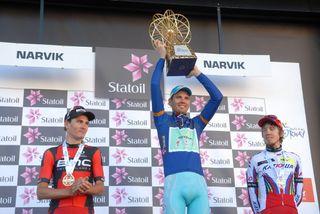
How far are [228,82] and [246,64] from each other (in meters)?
0.25

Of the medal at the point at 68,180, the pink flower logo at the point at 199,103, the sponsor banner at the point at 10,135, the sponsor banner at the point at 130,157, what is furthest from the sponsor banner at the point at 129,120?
the medal at the point at 68,180

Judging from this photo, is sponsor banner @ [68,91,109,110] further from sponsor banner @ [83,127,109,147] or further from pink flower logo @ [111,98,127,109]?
sponsor banner @ [83,127,109,147]

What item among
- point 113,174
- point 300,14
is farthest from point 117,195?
point 300,14

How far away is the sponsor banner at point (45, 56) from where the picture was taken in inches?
166

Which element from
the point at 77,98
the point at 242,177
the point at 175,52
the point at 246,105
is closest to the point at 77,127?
the point at 175,52

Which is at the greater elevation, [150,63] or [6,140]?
[150,63]

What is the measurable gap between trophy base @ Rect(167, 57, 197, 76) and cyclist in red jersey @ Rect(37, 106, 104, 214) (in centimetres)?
75

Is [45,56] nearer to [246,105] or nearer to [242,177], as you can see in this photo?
[246,105]

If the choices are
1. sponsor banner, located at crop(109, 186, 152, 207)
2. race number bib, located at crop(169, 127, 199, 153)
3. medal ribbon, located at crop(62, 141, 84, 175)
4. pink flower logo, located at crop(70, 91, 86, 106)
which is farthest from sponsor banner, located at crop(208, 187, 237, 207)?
medal ribbon, located at crop(62, 141, 84, 175)

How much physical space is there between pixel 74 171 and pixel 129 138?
56.3 inches

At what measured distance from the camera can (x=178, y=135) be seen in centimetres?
330

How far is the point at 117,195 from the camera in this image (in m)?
4.15

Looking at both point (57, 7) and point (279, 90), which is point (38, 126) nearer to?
point (57, 7)

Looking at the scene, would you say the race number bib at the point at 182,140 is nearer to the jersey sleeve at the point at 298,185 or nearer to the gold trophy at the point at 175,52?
the gold trophy at the point at 175,52
